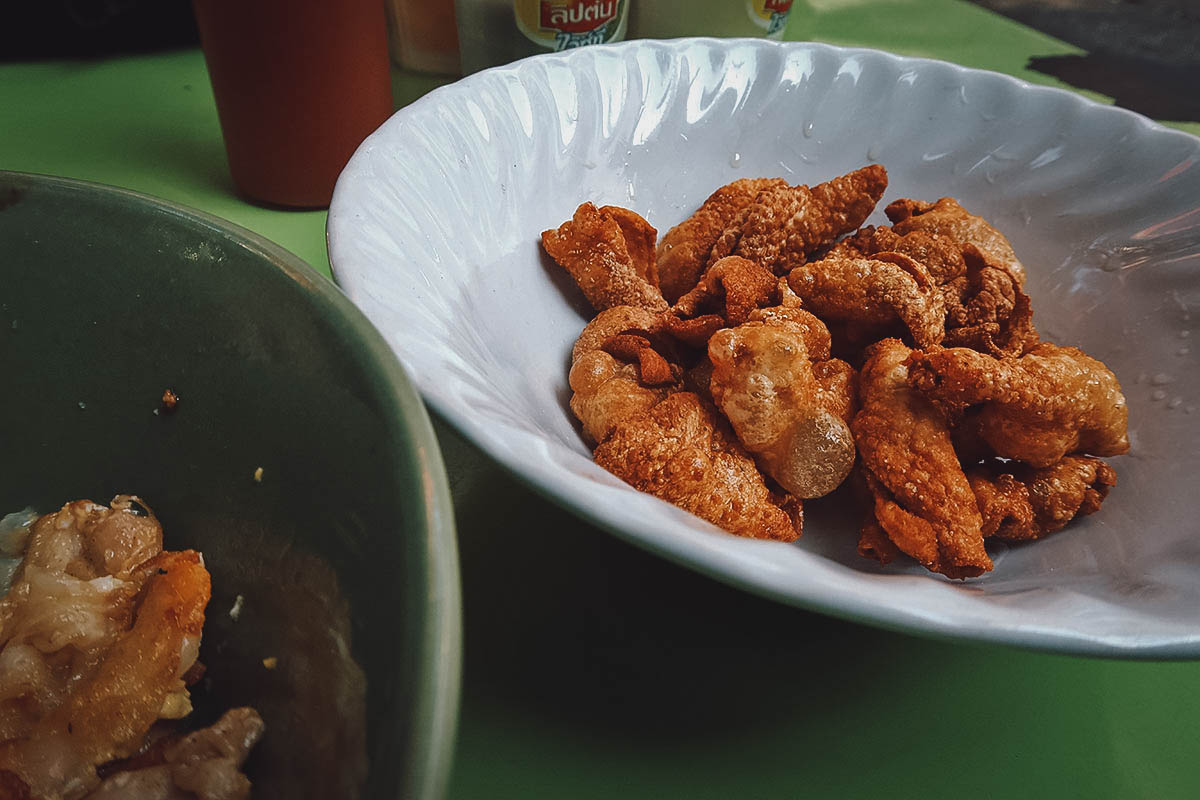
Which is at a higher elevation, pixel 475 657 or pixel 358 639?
pixel 358 639

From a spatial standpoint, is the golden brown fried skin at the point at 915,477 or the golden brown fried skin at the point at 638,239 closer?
the golden brown fried skin at the point at 915,477

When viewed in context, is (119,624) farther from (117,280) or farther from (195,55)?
(195,55)

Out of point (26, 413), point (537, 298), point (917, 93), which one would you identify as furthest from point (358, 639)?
point (917, 93)

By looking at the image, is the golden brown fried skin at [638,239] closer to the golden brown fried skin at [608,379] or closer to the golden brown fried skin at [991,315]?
the golden brown fried skin at [608,379]

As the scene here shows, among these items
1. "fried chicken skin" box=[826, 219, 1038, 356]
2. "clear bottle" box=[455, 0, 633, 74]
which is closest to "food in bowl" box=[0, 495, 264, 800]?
"fried chicken skin" box=[826, 219, 1038, 356]

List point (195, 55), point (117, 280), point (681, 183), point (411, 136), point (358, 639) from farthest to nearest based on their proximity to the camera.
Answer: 1. point (195, 55)
2. point (681, 183)
3. point (411, 136)
4. point (117, 280)
5. point (358, 639)

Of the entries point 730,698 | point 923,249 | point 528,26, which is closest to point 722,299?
point 923,249

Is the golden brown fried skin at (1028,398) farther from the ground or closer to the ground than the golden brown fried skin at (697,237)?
farther from the ground

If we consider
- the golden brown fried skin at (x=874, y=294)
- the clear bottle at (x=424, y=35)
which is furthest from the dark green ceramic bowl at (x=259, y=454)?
the clear bottle at (x=424, y=35)
